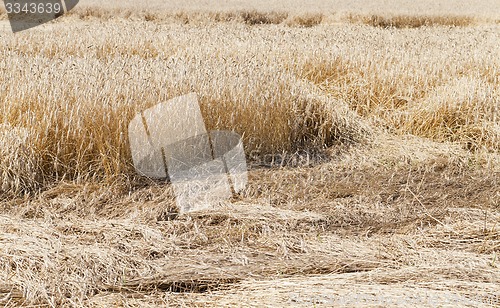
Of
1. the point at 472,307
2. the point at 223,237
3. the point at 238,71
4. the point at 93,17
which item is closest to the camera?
the point at 472,307

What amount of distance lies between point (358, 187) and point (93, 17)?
13.7m

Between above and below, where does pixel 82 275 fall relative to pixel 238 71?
below

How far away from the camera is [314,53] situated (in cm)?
657

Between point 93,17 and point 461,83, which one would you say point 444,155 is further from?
point 93,17

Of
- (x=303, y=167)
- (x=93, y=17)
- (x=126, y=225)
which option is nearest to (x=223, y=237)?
(x=126, y=225)

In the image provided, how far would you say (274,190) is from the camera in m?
3.80

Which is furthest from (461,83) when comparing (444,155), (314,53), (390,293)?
(390,293)

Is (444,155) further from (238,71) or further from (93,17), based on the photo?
(93,17)

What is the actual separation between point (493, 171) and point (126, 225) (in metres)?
2.74

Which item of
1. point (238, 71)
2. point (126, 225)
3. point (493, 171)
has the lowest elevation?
point (493, 171)

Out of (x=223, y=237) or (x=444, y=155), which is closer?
(x=223, y=237)

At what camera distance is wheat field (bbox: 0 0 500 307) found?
2.63 m

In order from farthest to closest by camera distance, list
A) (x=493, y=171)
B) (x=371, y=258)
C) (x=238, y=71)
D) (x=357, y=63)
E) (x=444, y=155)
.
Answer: (x=357, y=63)
(x=238, y=71)
(x=444, y=155)
(x=493, y=171)
(x=371, y=258)

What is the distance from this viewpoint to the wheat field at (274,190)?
263cm
